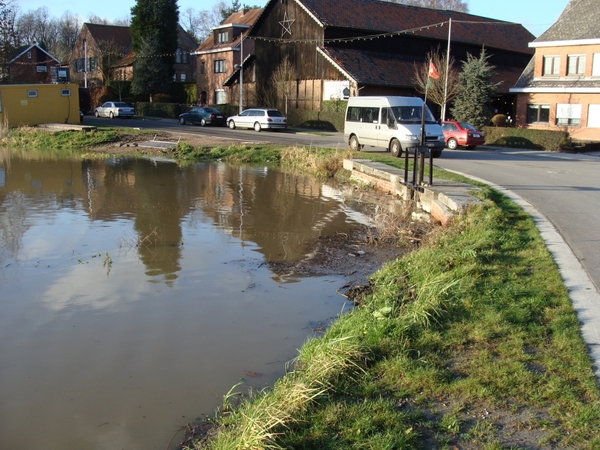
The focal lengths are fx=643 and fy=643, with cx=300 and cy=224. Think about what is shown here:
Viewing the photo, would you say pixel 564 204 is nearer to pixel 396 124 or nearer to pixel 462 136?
pixel 396 124

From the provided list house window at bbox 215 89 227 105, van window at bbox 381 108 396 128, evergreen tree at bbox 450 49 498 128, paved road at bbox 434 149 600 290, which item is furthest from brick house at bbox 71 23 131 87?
van window at bbox 381 108 396 128

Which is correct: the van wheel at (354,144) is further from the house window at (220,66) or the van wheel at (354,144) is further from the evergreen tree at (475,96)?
the house window at (220,66)

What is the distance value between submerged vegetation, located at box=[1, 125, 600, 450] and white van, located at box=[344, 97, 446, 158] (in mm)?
15465

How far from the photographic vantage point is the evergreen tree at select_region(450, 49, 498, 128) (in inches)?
1475

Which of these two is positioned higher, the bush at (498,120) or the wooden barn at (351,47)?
the wooden barn at (351,47)

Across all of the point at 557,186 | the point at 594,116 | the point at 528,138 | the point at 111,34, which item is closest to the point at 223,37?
the point at 111,34

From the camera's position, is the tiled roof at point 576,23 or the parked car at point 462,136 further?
the tiled roof at point 576,23

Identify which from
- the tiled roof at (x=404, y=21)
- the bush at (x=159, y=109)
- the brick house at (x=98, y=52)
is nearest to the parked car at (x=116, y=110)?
the bush at (x=159, y=109)

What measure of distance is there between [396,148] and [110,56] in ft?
194

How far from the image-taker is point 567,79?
37.9 metres

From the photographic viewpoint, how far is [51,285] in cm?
908

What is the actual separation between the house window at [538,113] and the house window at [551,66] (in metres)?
1.96

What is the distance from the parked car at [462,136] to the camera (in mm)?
30172

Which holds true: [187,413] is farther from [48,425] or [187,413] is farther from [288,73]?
[288,73]
